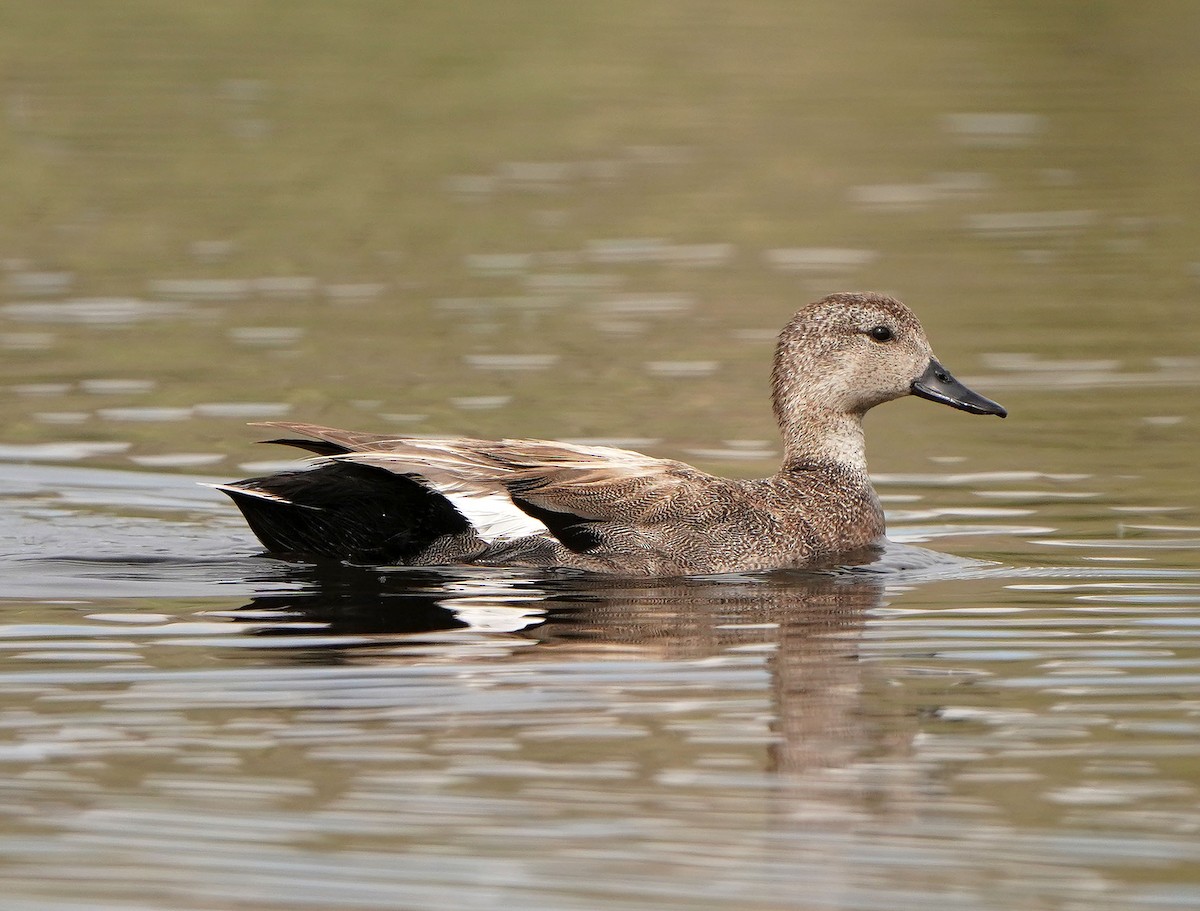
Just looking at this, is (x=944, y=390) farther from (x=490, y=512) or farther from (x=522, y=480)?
(x=490, y=512)

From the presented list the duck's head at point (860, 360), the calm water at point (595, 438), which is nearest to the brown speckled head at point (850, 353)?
the duck's head at point (860, 360)

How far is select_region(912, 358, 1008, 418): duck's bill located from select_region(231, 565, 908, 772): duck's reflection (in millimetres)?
1192

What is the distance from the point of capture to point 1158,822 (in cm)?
578

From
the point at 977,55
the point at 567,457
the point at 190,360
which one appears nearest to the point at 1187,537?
the point at 567,457

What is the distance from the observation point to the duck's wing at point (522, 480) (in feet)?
30.0

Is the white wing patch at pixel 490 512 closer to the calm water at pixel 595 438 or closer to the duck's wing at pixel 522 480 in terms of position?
the duck's wing at pixel 522 480

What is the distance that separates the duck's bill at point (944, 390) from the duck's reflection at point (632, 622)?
119 centimetres

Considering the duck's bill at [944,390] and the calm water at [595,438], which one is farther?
the duck's bill at [944,390]

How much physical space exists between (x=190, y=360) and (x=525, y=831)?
8.11 meters

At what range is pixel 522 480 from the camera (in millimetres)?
9203

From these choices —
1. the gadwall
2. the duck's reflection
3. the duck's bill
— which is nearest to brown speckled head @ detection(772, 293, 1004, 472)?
the duck's bill

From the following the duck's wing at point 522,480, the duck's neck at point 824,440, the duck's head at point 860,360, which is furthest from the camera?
the duck's neck at point 824,440

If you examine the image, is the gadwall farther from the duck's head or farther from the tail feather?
the duck's head

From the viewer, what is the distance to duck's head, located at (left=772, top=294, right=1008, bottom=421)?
33.1 feet
